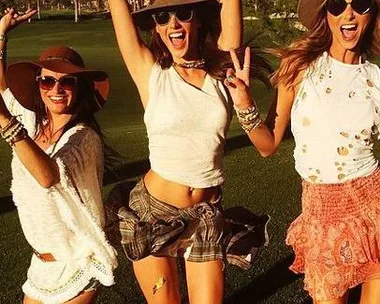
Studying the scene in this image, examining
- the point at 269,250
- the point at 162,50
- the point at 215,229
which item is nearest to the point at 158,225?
the point at 215,229

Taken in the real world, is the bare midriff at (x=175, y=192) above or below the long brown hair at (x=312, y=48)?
below

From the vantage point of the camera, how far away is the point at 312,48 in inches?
142

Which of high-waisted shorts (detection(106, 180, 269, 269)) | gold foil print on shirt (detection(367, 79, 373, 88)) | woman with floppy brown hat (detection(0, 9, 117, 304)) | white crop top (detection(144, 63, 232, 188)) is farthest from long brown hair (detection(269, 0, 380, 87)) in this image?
woman with floppy brown hat (detection(0, 9, 117, 304))

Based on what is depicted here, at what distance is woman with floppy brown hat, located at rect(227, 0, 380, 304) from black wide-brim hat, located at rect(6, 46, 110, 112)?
689 millimetres

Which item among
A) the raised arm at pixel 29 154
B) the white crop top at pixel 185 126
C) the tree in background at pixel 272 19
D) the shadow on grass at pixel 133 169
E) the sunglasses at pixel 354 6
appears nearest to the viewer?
the raised arm at pixel 29 154

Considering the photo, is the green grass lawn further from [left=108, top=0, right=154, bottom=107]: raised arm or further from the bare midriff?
[left=108, top=0, right=154, bottom=107]: raised arm

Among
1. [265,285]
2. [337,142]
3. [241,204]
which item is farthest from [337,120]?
[241,204]

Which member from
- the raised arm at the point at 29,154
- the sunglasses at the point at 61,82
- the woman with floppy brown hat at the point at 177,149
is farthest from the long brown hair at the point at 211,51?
the raised arm at the point at 29,154

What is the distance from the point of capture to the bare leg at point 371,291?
137 inches

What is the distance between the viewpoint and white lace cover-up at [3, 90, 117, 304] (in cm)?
348

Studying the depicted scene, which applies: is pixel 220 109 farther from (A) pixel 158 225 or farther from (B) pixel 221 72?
(A) pixel 158 225

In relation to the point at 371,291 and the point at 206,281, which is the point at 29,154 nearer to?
the point at 206,281

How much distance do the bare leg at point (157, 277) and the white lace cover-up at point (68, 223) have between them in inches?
13.0

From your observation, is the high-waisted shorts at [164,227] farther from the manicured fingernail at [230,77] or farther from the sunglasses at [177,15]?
the sunglasses at [177,15]
